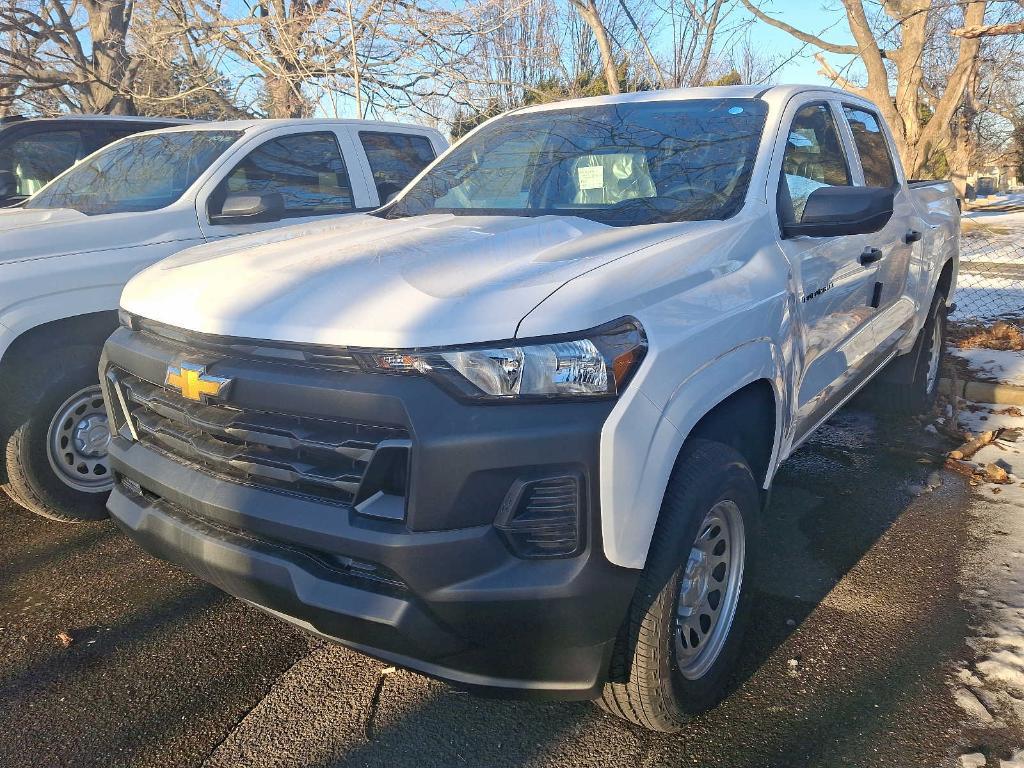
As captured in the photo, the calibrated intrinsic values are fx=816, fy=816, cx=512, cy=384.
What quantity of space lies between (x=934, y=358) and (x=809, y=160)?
2625 millimetres

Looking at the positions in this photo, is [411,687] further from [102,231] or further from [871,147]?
[871,147]

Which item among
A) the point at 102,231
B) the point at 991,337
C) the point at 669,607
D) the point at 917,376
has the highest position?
the point at 102,231

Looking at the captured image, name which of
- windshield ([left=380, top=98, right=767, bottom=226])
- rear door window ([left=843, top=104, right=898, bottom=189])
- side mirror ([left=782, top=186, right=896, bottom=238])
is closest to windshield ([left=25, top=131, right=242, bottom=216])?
windshield ([left=380, top=98, right=767, bottom=226])

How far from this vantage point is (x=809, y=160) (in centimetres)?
338

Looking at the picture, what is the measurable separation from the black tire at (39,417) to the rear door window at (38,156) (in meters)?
3.36

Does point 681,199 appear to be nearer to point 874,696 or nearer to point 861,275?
point 861,275

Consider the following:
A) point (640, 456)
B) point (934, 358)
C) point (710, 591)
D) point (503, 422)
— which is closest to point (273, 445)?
point (503, 422)

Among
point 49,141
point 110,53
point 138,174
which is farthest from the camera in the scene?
point 110,53

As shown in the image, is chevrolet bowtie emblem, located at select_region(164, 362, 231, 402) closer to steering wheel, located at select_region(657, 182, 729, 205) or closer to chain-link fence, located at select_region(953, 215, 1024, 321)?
steering wheel, located at select_region(657, 182, 729, 205)

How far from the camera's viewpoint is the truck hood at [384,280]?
6.45ft

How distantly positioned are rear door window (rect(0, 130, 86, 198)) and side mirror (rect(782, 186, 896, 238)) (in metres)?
5.86

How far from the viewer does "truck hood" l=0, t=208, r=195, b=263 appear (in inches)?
142

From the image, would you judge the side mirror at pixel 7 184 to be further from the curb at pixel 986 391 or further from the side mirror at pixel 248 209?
the curb at pixel 986 391

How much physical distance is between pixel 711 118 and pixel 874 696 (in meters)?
2.18
